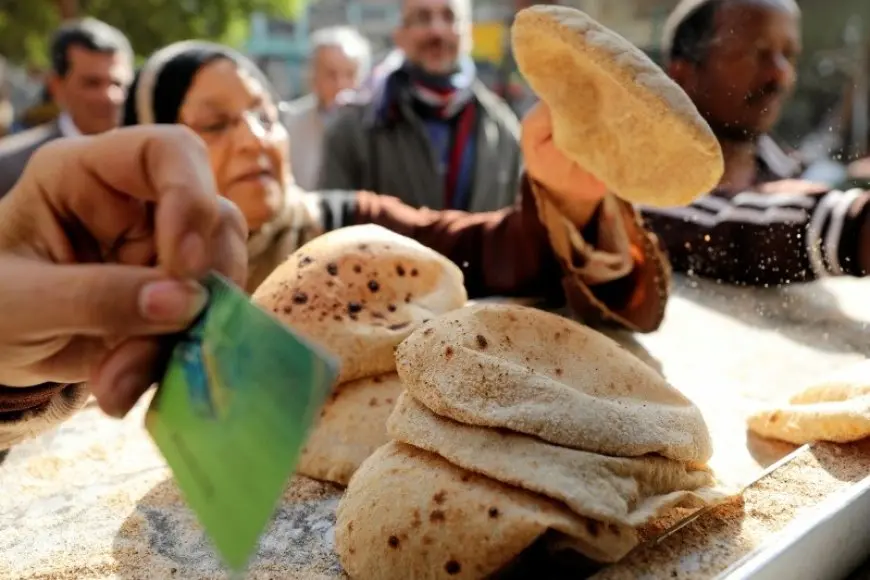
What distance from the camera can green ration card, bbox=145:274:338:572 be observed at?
1.44 ft

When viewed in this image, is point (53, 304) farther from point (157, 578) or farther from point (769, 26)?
point (769, 26)

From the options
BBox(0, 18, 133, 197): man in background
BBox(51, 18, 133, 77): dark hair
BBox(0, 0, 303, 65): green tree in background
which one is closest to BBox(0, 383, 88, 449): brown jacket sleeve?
BBox(0, 18, 133, 197): man in background

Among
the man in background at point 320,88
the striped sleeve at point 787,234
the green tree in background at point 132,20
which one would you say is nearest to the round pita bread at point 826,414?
the striped sleeve at point 787,234

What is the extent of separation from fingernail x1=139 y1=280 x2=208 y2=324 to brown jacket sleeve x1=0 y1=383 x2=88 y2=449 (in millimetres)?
327

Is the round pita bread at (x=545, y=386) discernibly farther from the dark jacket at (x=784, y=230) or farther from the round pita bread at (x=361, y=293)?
the dark jacket at (x=784, y=230)

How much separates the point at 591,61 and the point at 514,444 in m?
0.51

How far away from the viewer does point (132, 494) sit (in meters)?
0.95

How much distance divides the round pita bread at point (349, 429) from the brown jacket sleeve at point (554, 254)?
491 mm

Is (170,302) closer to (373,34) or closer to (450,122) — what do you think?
(450,122)

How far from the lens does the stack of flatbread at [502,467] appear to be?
27.0 inches

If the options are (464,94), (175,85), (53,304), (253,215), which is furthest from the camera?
(464,94)

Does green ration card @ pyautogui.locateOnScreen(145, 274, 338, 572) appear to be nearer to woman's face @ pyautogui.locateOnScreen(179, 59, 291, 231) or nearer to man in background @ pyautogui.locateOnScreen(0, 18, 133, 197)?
woman's face @ pyautogui.locateOnScreen(179, 59, 291, 231)

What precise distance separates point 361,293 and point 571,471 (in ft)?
1.74

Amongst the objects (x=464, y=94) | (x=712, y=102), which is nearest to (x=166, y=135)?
(x=712, y=102)
